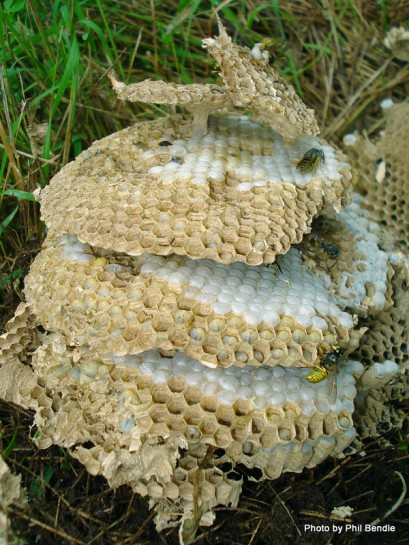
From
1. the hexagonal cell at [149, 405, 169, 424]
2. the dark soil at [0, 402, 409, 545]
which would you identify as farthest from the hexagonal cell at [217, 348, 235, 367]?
the dark soil at [0, 402, 409, 545]

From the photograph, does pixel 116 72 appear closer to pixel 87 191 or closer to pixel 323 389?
pixel 87 191

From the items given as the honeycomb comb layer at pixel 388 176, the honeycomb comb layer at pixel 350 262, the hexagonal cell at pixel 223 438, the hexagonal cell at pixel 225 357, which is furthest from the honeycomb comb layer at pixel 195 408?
the honeycomb comb layer at pixel 388 176

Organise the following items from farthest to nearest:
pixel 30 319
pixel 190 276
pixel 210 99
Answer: pixel 30 319
pixel 210 99
pixel 190 276

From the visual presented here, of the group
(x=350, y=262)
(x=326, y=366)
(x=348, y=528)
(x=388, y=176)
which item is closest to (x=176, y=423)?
(x=326, y=366)

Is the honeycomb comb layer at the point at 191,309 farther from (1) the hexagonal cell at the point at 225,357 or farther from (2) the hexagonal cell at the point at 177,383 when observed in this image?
(2) the hexagonal cell at the point at 177,383

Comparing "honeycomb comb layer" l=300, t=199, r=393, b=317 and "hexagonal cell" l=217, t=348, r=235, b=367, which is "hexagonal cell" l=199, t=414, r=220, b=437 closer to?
"hexagonal cell" l=217, t=348, r=235, b=367

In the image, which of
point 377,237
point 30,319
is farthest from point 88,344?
point 377,237

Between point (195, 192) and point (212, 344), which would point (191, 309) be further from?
point (195, 192)
